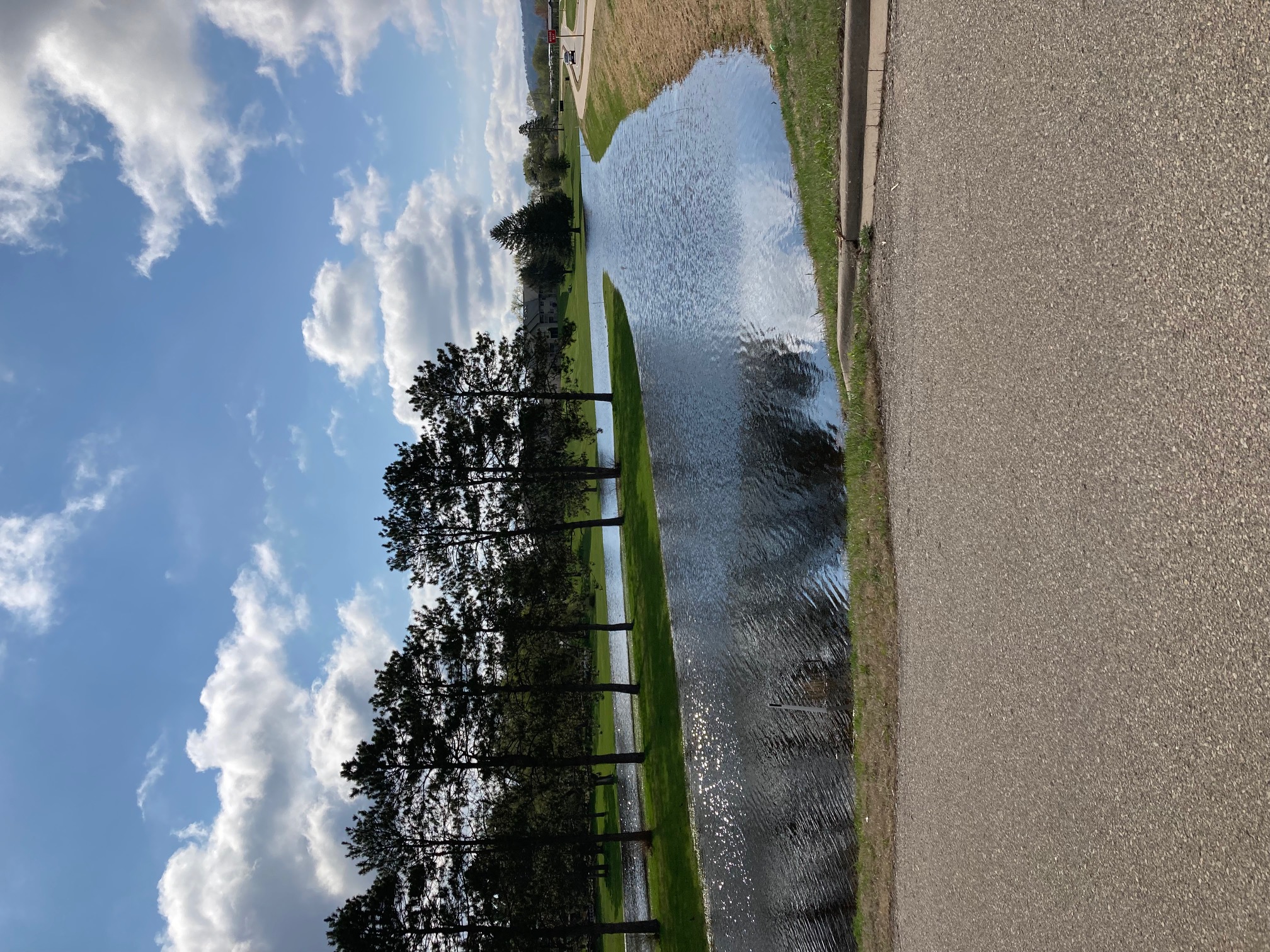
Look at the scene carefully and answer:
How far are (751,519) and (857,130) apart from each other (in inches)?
400

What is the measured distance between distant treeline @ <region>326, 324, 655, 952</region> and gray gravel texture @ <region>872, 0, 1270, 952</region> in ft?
59.4

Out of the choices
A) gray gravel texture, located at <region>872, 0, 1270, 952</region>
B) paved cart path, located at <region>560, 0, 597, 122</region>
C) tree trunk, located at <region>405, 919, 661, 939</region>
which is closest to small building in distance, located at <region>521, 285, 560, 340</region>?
paved cart path, located at <region>560, 0, 597, 122</region>

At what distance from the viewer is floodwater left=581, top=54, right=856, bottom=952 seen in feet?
54.4

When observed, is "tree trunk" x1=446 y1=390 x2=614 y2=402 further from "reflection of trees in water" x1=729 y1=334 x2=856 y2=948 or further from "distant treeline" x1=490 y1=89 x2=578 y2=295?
"distant treeline" x1=490 y1=89 x2=578 y2=295

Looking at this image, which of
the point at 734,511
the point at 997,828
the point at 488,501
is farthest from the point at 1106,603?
the point at 488,501

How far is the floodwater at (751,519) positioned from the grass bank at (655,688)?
3.56 ft

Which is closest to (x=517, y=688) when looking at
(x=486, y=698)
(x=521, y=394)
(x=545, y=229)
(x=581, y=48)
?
(x=486, y=698)

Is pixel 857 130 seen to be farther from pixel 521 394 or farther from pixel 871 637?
pixel 521 394

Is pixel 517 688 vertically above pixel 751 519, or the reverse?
pixel 751 519

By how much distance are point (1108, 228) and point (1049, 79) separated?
1965 millimetres

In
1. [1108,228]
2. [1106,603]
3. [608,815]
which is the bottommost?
[608,815]

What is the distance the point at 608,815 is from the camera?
3978 cm

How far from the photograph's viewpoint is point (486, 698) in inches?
1145

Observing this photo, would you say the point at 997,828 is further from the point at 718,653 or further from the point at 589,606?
the point at 589,606
